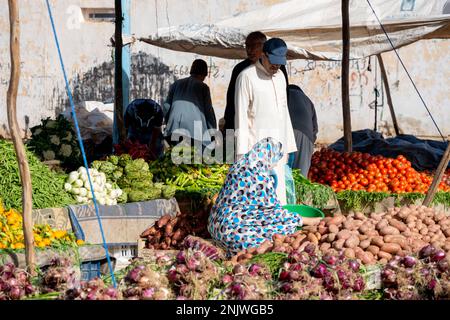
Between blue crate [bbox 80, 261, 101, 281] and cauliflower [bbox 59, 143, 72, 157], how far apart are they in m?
2.65

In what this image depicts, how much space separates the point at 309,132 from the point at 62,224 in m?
3.31

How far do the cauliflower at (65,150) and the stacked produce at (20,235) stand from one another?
7.14 ft

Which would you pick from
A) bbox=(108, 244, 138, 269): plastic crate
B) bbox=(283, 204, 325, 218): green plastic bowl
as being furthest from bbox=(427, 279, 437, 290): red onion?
bbox=(108, 244, 138, 269): plastic crate

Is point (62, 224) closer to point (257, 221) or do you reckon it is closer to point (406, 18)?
point (257, 221)

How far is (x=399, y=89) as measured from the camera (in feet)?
51.4

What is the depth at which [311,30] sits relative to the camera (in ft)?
34.9

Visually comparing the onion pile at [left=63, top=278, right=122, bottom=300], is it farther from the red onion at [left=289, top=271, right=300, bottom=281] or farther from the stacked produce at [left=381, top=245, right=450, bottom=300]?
the stacked produce at [left=381, top=245, right=450, bottom=300]

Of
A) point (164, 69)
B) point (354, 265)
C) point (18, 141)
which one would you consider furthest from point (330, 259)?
point (164, 69)

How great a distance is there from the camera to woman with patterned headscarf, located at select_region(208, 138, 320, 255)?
5.64 metres

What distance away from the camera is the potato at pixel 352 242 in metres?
5.06

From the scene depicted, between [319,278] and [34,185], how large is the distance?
132 inches

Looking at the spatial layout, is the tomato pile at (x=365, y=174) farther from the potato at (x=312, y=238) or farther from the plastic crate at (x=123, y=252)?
the potato at (x=312, y=238)

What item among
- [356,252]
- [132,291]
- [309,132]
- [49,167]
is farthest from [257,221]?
[309,132]

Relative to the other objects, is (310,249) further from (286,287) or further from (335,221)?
(335,221)
